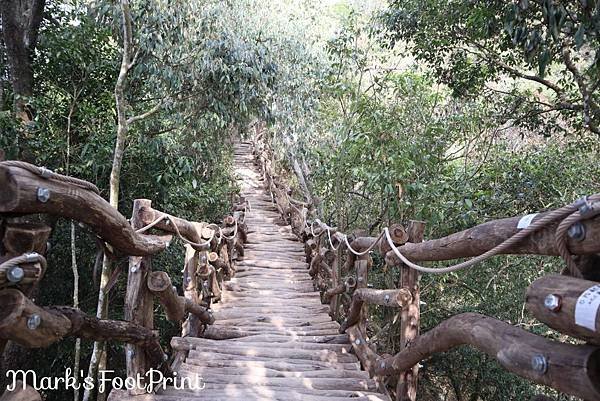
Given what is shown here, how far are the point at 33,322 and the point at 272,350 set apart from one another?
262 cm

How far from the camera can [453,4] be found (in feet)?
18.4

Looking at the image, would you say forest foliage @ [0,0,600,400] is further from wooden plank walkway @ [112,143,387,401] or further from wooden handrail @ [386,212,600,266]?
wooden handrail @ [386,212,600,266]

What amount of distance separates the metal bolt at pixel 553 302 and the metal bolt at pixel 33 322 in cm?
143

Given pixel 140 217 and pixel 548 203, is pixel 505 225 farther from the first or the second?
pixel 548 203

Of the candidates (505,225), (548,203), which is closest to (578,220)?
(505,225)

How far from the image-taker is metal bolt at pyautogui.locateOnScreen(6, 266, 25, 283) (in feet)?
4.20

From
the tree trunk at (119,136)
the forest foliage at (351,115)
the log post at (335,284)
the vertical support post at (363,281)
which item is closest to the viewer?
the vertical support post at (363,281)

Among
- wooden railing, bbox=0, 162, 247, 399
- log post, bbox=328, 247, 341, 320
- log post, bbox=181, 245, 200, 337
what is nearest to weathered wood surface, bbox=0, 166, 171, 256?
wooden railing, bbox=0, 162, 247, 399

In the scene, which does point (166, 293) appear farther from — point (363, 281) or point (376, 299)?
point (363, 281)

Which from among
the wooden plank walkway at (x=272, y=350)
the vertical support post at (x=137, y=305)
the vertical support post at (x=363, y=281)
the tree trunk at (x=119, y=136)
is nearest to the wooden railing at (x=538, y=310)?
the wooden plank walkway at (x=272, y=350)

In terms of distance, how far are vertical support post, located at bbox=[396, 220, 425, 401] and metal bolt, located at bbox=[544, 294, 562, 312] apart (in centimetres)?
141

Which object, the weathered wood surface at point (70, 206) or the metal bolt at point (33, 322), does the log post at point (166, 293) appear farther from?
the metal bolt at point (33, 322)

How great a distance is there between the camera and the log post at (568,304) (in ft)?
3.73

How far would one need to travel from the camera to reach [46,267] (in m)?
1.36
